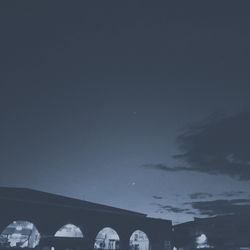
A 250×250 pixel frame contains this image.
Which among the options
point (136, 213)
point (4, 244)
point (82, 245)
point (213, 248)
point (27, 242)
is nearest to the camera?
point (82, 245)

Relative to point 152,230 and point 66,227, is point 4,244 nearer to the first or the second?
point 66,227

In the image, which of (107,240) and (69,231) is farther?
(107,240)

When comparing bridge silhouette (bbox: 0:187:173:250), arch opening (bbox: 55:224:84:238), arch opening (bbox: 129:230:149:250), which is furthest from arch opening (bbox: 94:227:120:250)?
arch opening (bbox: 55:224:84:238)

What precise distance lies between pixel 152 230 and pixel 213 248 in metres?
7.27

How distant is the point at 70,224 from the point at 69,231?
838 millimetres

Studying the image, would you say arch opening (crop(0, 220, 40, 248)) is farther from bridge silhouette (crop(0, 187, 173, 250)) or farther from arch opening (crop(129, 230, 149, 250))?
arch opening (crop(129, 230, 149, 250))

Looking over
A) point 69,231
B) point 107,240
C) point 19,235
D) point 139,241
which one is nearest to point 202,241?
point 139,241

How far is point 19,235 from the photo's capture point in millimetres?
31703

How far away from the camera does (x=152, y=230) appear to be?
40.2 metres

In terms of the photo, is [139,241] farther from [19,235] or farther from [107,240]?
[19,235]

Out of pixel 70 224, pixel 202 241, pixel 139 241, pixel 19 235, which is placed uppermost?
pixel 70 224

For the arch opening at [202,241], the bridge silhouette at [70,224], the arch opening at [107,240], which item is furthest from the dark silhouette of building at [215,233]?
the arch opening at [107,240]

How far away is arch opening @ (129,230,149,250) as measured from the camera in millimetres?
39188

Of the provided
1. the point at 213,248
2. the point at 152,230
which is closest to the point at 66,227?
the point at 152,230
